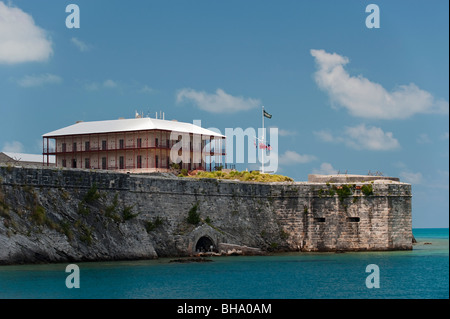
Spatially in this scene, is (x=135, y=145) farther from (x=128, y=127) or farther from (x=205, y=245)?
(x=205, y=245)

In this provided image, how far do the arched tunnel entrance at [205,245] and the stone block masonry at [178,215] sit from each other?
60 mm

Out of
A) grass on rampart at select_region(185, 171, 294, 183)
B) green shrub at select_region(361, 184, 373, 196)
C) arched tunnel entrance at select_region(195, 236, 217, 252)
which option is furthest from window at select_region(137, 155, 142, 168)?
green shrub at select_region(361, 184, 373, 196)

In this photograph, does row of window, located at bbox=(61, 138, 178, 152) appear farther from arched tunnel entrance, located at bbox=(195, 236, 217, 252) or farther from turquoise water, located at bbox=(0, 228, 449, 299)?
turquoise water, located at bbox=(0, 228, 449, 299)

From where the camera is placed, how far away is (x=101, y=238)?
4091cm

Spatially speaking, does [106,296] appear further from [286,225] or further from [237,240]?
[286,225]

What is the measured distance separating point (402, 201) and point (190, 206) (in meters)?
13.8

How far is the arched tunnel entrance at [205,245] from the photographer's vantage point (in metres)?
47.3

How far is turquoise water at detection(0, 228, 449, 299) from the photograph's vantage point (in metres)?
31.3

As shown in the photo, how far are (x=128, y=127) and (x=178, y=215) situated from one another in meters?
22.3

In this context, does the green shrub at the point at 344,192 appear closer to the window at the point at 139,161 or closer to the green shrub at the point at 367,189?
the green shrub at the point at 367,189

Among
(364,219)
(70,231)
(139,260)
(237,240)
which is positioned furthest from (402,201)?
(70,231)

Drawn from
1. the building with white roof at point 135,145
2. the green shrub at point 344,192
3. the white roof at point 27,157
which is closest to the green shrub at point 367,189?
the green shrub at point 344,192

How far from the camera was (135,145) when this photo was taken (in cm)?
6669
